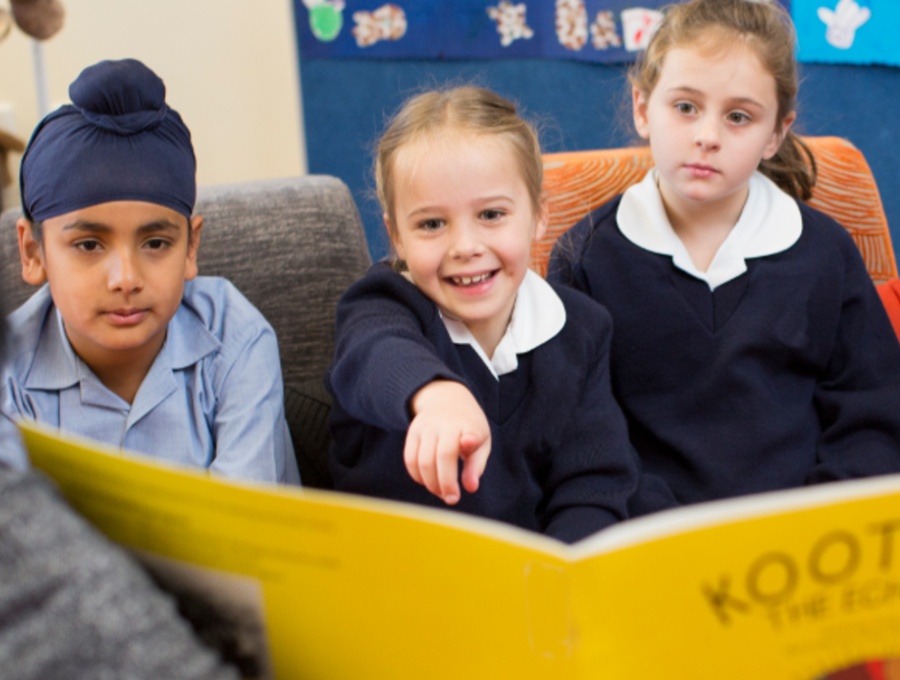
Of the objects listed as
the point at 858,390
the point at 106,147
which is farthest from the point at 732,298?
the point at 106,147

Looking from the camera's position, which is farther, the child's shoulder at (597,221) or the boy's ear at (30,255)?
the child's shoulder at (597,221)

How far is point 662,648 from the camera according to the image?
1.66 feet

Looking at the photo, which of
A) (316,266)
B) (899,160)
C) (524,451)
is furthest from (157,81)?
(899,160)

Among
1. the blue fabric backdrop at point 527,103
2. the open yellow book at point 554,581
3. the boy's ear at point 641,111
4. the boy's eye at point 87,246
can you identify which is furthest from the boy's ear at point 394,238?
the blue fabric backdrop at point 527,103

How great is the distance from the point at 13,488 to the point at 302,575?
16 cm

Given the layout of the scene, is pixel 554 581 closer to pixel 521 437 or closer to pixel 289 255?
pixel 521 437

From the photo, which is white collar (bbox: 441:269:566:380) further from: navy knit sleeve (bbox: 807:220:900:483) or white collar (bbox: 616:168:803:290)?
navy knit sleeve (bbox: 807:220:900:483)

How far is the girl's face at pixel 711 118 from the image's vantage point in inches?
47.1

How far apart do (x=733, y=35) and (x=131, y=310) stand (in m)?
0.80

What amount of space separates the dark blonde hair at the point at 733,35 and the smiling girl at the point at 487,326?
271mm

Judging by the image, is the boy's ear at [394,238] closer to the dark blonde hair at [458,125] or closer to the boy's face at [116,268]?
the dark blonde hair at [458,125]

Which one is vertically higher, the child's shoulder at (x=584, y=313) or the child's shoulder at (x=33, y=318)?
the child's shoulder at (x=33, y=318)

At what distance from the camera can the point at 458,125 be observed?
105 cm

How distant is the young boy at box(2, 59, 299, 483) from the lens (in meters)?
1.00
